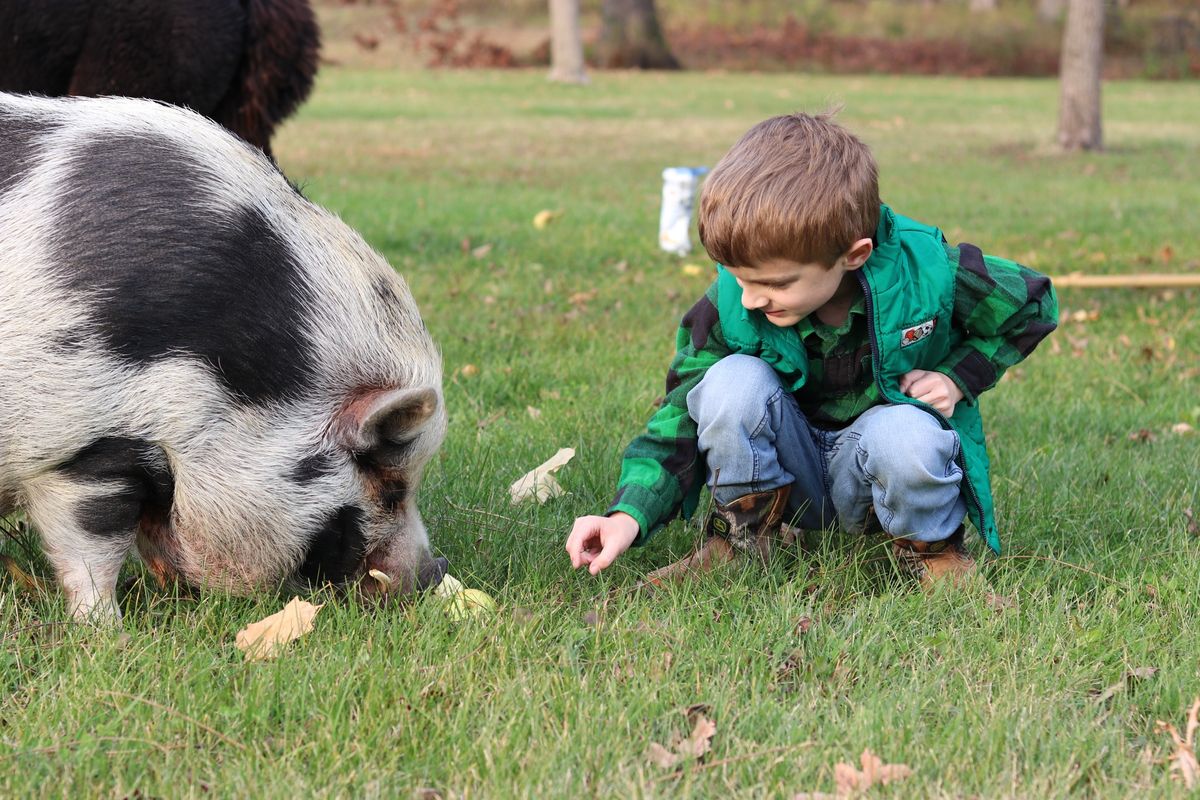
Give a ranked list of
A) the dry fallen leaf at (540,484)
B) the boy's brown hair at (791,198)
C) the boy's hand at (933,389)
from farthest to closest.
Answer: the dry fallen leaf at (540,484) < the boy's hand at (933,389) < the boy's brown hair at (791,198)

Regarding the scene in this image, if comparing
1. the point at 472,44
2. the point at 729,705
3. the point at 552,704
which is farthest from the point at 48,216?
the point at 472,44

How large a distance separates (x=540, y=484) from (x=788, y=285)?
121cm

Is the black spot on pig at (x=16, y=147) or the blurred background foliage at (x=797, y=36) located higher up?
the black spot on pig at (x=16, y=147)

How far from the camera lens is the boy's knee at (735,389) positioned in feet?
10.4

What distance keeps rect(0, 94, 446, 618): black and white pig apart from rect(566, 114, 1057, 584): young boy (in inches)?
21.6

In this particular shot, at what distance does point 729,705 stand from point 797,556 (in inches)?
33.7

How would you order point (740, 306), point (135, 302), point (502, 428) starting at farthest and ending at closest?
point (502, 428) → point (740, 306) → point (135, 302)

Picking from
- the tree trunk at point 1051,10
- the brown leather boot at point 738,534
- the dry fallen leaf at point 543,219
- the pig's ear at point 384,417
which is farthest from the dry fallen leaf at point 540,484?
the tree trunk at point 1051,10

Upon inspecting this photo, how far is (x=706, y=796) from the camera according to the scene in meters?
2.36

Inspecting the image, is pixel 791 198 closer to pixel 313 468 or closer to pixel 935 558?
pixel 935 558

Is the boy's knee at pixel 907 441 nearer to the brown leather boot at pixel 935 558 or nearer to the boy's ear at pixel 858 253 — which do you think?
the brown leather boot at pixel 935 558

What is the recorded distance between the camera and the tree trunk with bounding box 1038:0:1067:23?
123 ft

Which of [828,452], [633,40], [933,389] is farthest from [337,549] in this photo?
[633,40]

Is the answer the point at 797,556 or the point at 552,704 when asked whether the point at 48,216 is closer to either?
the point at 552,704
